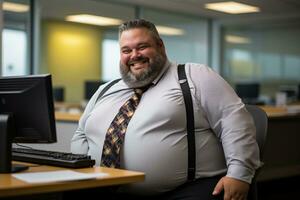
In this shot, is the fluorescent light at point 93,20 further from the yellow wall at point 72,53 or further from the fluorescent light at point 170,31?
the fluorescent light at point 170,31

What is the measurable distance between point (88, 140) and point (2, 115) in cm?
63

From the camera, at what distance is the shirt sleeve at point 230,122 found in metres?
2.32

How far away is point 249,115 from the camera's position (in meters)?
2.42

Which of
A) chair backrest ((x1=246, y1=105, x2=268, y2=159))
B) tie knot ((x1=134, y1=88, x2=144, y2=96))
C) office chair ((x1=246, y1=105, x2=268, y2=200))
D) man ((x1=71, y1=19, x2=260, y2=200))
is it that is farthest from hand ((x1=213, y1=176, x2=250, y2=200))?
tie knot ((x1=134, y1=88, x2=144, y2=96))

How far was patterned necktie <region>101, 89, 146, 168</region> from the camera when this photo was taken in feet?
7.96

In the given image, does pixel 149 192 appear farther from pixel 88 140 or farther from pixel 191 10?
pixel 191 10

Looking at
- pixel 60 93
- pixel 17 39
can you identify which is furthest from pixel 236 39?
pixel 17 39

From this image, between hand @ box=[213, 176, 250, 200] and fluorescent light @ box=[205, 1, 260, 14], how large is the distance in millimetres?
6171

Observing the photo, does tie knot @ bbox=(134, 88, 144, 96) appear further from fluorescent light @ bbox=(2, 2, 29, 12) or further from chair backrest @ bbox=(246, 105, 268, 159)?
fluorescent light @ bbox=(2, 2, 29, 12)

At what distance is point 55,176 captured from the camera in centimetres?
186

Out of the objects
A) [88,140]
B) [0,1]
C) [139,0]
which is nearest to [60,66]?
[139,0]

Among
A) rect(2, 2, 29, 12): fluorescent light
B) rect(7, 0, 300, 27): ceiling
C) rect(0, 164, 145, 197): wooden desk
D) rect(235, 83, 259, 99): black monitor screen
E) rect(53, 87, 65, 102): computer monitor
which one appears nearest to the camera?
rect(0, 164, 145, 197): wooden desk

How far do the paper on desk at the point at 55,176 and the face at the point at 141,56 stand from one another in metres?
0.71

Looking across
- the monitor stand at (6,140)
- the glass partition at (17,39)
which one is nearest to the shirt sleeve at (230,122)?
the monitor stand at (6,140)
